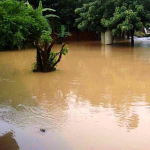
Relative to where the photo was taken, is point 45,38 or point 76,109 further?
point 45,38

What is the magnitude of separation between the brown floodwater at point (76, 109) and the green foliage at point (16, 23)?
1743 mm

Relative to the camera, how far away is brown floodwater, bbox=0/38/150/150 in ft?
16.2

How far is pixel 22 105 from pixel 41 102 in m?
0.54

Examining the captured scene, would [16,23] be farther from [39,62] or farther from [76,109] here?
[39,62]

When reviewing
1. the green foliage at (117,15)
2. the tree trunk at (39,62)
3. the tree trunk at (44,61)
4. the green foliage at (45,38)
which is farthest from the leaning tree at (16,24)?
the green foliage at (117,15)

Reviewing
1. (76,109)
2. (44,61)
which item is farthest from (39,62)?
(76,109)

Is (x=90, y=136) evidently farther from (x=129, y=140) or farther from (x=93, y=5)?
(x=93, y=5)

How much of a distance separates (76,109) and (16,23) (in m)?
2.67

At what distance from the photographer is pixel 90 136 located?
16.8 feet

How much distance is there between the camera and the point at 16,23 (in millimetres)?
6875

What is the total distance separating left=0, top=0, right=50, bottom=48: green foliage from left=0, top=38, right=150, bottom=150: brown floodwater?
1.74m

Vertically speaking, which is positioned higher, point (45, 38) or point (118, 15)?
point (118, 15)

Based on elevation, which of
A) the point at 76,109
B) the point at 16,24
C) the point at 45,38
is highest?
the point at 16,24

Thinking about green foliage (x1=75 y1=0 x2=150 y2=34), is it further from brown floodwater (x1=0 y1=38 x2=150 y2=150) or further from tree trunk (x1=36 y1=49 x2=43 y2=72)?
tree trunk (x1=36 y1=49 x2=43 y2=72)
